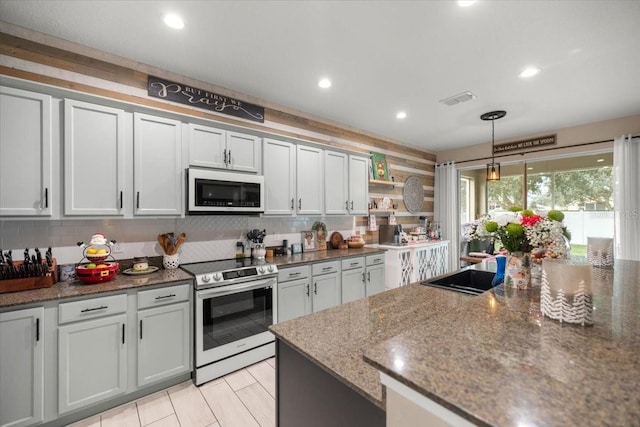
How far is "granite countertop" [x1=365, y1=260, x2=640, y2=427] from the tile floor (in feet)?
5.80

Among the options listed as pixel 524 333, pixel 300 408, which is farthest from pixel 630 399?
pixel 300 408

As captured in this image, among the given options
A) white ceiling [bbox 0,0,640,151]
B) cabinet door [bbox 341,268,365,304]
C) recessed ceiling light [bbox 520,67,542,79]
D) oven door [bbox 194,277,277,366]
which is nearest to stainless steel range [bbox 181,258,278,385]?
oven door [bbox 194,277,277,366]

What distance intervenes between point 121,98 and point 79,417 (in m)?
2.55

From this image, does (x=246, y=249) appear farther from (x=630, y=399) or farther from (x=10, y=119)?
(x=630, y=399)

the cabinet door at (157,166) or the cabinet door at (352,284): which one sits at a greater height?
the cabinet door at (157,166)

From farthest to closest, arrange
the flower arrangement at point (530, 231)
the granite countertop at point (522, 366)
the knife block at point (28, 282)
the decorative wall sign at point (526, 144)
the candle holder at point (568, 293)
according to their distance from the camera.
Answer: the decorative wall sign at point (526, 144) → the knife block at point (28, 282) → the flower arrangement at point (530, 231) → the candle holder at point (568, 293) → the granite countertop at point (522, 366)

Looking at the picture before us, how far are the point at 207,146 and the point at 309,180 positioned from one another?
4.22 ft

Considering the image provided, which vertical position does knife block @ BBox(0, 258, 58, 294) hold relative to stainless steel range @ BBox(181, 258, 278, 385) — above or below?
above

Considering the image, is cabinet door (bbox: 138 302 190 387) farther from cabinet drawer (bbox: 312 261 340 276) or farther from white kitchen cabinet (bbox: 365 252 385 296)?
white kitchen cabinet (bbox: 365 252 385 296)

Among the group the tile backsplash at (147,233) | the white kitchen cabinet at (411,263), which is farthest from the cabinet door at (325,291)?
the white kitchen cabinet at (411,263)

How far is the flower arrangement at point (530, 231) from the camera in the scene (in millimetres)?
1507

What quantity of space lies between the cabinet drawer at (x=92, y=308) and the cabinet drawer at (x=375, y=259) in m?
2.74

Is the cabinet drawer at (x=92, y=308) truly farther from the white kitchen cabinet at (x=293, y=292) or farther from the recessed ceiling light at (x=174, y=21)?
the recessed ceiling light at (x=174, y=21)

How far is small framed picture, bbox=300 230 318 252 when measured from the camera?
3.87 meters
